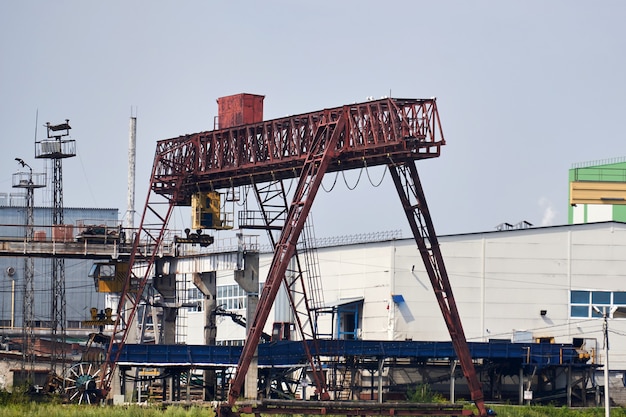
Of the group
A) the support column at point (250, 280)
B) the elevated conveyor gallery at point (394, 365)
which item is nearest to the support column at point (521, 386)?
the elevated conveyor gallery at point (394, 365)

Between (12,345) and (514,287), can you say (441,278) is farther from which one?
(12,345)

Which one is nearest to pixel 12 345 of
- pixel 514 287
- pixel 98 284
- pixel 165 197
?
pixel 98 284

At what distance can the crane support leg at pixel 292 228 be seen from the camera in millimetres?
44125

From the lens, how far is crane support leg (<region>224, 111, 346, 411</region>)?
145ft

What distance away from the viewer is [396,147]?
4612 centimetres

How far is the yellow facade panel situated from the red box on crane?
3904cm

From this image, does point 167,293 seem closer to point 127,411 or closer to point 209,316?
point 209,316

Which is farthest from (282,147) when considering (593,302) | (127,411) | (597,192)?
(597,192)

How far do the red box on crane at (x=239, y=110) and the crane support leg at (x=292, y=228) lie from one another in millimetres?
7802

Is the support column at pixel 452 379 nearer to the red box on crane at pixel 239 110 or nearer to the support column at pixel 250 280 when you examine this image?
the support column at pixel 250 280

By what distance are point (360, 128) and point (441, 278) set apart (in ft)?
23.8

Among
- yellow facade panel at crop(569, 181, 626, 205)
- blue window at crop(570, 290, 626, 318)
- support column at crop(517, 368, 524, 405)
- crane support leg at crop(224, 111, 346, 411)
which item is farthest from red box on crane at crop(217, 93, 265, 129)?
yellow facade panel at crop(569, 181, 626, 205)

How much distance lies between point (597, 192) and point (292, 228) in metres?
47.3

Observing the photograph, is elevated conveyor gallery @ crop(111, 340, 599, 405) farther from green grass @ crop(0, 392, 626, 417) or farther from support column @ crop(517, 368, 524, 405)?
green grass @ crop(0, 392, 626, 417)
